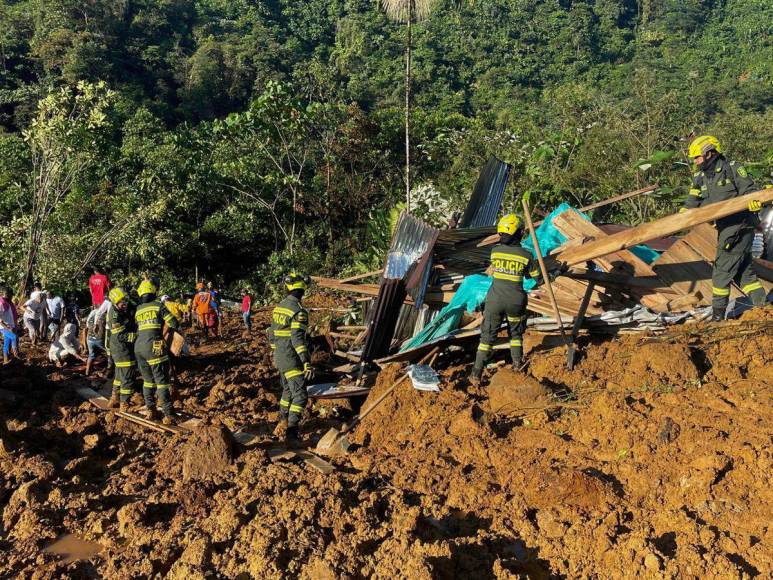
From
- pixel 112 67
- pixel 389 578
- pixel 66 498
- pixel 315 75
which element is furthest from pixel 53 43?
pixel 389 578

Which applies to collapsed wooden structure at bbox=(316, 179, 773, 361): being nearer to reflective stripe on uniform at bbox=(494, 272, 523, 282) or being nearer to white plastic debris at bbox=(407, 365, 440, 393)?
reflective stripe on uniform at bbox=(494, 272, 523, 282)

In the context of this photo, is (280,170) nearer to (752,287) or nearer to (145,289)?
(145,289)

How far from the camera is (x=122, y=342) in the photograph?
26.8 ft

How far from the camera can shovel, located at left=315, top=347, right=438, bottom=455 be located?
20.9 feet

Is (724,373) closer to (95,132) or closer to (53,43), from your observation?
(95,132)

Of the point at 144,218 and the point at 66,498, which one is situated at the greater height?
the point at 66,498

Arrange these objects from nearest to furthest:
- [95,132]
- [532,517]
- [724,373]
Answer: [532,517], [724,373], [95,132]

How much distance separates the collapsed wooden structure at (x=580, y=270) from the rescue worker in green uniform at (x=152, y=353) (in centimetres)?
249

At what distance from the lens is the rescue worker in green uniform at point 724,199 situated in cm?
647

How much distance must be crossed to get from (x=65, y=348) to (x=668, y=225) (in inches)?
350

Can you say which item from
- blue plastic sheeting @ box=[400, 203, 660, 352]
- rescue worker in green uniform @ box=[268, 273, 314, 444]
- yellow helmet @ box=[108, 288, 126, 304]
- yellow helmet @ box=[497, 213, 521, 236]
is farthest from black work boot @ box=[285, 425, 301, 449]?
yellow helmet @ box=[497, 213, 521, 236]

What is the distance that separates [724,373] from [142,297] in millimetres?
6333

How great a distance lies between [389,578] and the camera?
3877 mm

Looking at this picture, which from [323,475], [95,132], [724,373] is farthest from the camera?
[95,132]
